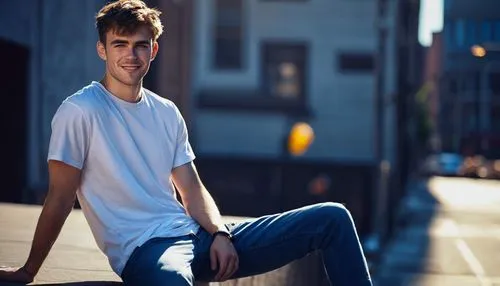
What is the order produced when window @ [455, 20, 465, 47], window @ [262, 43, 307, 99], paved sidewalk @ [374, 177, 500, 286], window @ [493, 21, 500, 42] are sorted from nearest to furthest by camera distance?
1. paved sidewalk @ [374, 177, 500, 286]
2. window @ [262, 43, 307, 99]
3. window @ [493, 21, 500, 42]
4. window @ [455, 20, 465, 47]

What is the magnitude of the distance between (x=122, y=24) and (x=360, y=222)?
64.1 ft

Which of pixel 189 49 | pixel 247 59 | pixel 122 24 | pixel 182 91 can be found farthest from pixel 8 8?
pixel 247 59

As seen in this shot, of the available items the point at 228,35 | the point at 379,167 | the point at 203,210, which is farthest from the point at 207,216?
the point at 228,35

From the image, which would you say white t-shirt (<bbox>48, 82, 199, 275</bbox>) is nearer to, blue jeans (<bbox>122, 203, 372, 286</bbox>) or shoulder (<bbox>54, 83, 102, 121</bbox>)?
shoulder (<bbox>54, 83, 102, 121</bbox>)

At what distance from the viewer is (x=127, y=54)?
3309 mm

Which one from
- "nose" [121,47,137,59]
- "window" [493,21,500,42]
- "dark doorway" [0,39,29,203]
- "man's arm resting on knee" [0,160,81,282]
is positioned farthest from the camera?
"window" [493,21,500,42]

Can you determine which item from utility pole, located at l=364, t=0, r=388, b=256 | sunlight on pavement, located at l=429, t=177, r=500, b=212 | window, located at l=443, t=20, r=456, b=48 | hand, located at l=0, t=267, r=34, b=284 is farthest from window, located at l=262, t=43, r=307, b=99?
window, located at l=443, t=20, r=456, b=48

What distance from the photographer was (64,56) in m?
9.66

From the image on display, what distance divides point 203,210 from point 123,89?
2.25ft

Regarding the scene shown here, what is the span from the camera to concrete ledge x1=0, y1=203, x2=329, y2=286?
12.2 ft

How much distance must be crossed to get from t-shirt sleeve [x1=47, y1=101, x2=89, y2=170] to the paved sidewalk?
1194 centimetres

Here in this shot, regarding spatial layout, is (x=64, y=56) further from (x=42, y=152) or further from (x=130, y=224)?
(x=130, y=224)

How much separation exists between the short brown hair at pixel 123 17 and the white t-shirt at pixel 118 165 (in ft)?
0.90

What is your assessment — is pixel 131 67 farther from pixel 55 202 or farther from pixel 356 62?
pixel 356 62
